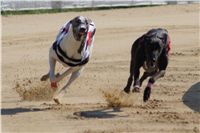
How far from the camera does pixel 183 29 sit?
20.1m

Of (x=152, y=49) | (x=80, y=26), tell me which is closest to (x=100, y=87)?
(x=152, y=49)

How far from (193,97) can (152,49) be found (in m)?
2.05

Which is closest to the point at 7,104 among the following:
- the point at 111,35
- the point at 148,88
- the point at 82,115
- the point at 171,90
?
the point at 82,115

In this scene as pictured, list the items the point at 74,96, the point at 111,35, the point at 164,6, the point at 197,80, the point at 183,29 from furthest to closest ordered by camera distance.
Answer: the point at 164,6 → the point at 183,29 → the point at 111,35 → the point at 197,80 → the point at 74,96

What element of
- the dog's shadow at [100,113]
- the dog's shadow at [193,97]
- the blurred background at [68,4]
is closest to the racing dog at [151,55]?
the dog's shadow at [100,113]

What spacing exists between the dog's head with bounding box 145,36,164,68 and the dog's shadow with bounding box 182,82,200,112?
4.15 ft

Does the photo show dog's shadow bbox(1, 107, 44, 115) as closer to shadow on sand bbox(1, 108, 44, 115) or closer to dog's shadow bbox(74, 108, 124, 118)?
shadow on sand bbox(1, 108, 44, 115)

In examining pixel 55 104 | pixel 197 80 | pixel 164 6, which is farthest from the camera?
pixel 164 6

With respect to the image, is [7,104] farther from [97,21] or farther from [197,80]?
[97,21]

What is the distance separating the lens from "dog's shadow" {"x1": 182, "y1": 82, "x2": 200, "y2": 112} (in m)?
10.8

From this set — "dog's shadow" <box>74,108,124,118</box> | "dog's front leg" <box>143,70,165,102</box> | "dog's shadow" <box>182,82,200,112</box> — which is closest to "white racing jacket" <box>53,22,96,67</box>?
"dog's shadow" <box>74,108,124,118</box>

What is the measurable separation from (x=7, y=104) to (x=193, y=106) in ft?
9.21

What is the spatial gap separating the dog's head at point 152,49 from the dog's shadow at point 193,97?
1.26 m

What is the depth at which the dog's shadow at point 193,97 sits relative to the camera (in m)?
10.8
